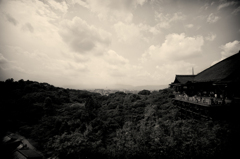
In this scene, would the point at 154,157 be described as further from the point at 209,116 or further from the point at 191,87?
the point at 191,87

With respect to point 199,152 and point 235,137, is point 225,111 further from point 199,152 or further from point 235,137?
point 199,152

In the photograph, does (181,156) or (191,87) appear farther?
(191,87)

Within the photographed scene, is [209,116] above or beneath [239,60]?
beneath

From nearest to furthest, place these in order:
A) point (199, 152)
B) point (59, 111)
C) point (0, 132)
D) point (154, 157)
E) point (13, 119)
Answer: point (199, 152), point (154, 157), point (0, 132), point (13, 119), point (59, 111)

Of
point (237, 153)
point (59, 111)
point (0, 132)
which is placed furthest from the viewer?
point (59, 111)

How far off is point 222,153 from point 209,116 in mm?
5239

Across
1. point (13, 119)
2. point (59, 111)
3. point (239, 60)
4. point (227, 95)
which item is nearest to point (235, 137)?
point (227, 95)

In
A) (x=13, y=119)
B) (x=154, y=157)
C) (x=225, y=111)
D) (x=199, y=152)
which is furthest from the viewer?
(x=13, y=119)

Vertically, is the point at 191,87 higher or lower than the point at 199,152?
higher

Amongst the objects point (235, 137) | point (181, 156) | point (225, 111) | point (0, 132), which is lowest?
point (0, 132)

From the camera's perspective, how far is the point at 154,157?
23.1 feet

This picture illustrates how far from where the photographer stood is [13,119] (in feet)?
96.0

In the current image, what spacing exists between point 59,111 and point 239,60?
44033 mm

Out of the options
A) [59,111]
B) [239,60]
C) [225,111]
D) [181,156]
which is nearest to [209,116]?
[225,111]
